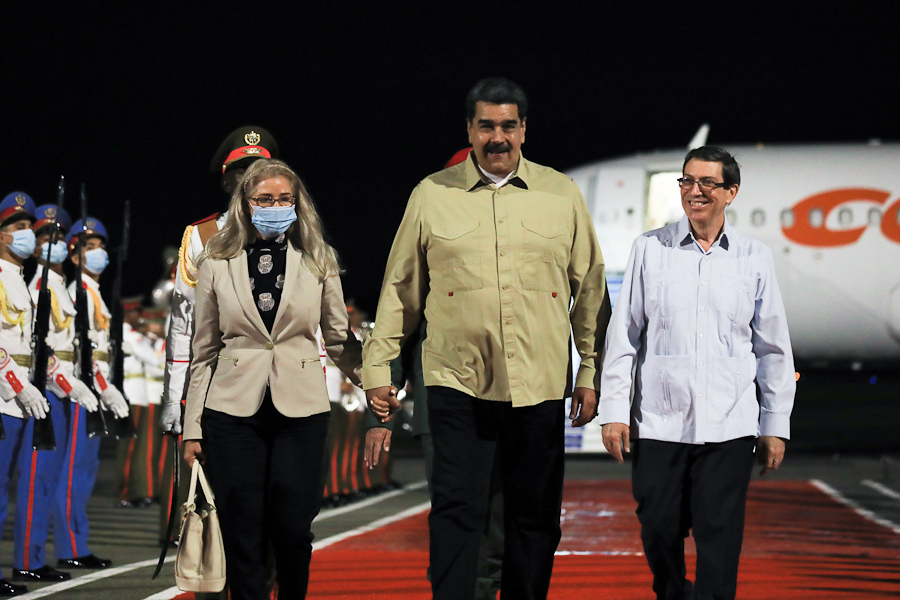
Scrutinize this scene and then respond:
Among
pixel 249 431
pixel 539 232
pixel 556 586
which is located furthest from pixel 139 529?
pixel 539 232

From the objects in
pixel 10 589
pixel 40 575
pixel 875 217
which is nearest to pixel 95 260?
pixel 40 575

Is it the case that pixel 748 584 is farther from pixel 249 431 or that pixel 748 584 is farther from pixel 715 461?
pixel 249 431

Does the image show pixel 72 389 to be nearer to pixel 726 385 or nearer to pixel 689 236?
pixel 689 236

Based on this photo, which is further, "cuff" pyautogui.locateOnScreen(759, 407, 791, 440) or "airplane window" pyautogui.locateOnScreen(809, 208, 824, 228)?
"airplane window" pyautogui.locateOnScreen(809, 208, 824, 228)

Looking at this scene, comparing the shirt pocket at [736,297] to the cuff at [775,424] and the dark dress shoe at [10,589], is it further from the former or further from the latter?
Result: the dark dress shoe at [10,589]

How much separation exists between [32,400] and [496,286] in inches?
141

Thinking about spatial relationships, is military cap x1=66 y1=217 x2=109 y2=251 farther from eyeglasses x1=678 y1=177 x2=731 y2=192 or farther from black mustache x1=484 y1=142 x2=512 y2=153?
eyeglasses x1=678 y1=177 x2=731 y2=192

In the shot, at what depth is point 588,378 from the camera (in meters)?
5.00

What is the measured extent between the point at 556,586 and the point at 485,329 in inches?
107

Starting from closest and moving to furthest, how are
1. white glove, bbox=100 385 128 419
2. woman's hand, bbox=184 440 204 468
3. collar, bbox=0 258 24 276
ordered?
1. woman's hand, bbox=184 440 204 468
2. collar, bbox=0 258 24 276
3. white glove, bbox=100 385 128 419

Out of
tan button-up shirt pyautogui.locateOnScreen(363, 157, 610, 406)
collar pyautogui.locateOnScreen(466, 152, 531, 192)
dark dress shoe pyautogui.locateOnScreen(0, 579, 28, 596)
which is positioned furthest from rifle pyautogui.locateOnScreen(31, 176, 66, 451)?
collar pyautogui.locateOnScreen(466, 152, 531, 192)

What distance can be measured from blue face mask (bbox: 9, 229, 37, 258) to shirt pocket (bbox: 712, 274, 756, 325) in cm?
423

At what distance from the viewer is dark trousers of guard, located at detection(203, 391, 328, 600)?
4.95 meters

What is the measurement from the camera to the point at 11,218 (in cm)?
760
